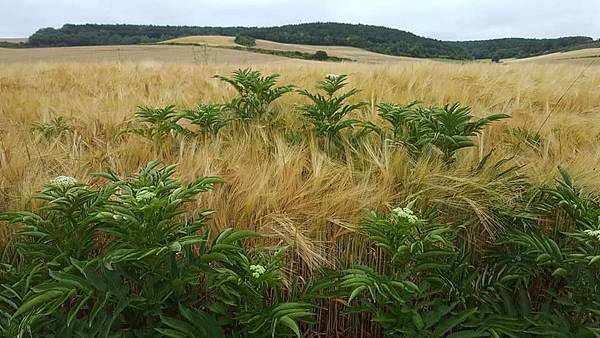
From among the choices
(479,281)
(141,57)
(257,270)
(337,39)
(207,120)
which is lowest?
(479,281)

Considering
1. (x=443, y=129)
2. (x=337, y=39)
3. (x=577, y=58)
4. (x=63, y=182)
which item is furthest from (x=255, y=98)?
(x=337, y=39)

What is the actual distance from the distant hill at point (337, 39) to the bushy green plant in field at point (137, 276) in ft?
127

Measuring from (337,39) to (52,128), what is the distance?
175 feet

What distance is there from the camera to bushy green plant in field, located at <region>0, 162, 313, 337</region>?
1.27 m

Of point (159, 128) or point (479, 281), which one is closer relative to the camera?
point (479, 281)

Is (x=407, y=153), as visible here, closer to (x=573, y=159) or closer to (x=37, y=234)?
(x=573, y=159)


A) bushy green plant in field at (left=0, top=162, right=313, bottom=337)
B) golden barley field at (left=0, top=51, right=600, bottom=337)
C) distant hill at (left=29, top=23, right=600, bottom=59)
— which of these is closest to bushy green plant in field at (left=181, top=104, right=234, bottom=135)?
→ golden barley field at (left=0, top=51, right=600, bottom=337)

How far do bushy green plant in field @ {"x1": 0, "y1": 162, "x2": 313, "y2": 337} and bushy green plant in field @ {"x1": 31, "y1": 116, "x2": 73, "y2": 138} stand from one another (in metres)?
1.25

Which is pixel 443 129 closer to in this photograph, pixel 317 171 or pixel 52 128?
pixel 317 171

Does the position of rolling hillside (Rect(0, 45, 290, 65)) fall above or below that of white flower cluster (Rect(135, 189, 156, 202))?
above

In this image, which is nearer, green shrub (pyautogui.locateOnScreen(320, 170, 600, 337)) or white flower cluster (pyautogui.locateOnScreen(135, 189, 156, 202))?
white flower cluster (pyautogui.locateOnScreen(135, 189, 156, 202))

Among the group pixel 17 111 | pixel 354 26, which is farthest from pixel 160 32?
pixel 17 111

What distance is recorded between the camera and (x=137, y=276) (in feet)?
4.75

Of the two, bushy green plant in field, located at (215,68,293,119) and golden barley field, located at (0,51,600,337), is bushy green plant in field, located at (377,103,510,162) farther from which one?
bushy green plant in field, located at (215,68,293,119)
